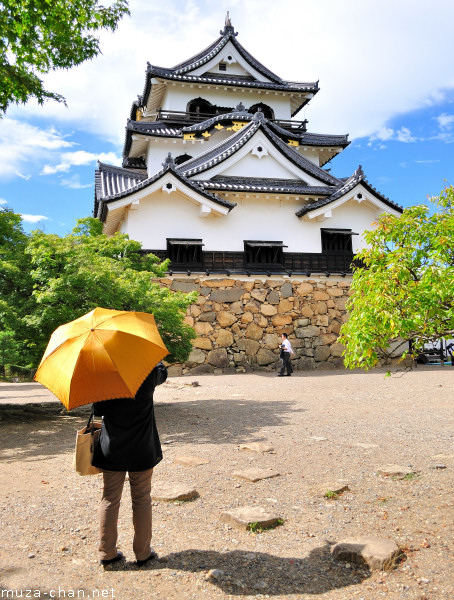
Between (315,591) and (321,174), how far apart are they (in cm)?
1857

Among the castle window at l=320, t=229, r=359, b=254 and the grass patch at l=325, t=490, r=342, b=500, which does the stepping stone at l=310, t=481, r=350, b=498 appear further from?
the castle window at l=320, t=229, r=359, b=254

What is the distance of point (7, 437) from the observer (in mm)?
7582

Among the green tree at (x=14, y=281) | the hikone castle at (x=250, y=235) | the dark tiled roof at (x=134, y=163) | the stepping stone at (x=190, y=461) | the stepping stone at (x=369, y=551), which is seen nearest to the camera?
the stepping stone at (x=369, y=551)

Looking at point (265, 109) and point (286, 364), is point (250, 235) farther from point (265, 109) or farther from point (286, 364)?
point (265, 109)

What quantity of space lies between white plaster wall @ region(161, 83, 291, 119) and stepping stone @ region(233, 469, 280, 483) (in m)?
20.9

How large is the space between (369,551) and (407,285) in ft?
6.89

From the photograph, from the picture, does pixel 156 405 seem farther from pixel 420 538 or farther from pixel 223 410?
pixel 420 538

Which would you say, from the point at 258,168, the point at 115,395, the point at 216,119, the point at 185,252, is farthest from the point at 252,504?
the point at 216,119

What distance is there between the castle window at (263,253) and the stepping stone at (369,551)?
14541 mm

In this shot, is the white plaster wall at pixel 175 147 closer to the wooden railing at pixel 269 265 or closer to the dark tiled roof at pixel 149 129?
the dark tiled roof at pixel 149 129

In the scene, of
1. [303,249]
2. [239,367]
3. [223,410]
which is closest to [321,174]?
[303,249]

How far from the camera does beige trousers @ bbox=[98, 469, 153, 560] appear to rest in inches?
129

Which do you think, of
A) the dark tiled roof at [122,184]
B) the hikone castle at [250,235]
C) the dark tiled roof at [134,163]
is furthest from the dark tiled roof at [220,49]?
the dark tiled roof at [122,184]

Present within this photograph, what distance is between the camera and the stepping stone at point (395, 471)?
5.09 m
